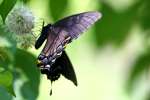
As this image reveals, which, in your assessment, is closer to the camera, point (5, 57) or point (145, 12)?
point (5, 57)

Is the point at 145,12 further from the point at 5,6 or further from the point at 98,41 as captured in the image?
the point at 5,6

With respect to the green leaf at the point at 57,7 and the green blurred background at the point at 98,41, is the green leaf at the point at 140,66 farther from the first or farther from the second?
the green leaf at the point at 57,7

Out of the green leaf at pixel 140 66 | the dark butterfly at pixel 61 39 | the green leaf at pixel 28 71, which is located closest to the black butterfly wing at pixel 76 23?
the dark butterfly at pixel 61 39

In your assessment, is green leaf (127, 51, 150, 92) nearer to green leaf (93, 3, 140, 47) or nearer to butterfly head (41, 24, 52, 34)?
green leaf (93, 3, 140, 47)

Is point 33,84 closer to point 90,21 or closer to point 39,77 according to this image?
point 39,77

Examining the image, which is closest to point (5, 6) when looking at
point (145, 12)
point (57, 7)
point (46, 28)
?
point (46, 28)
